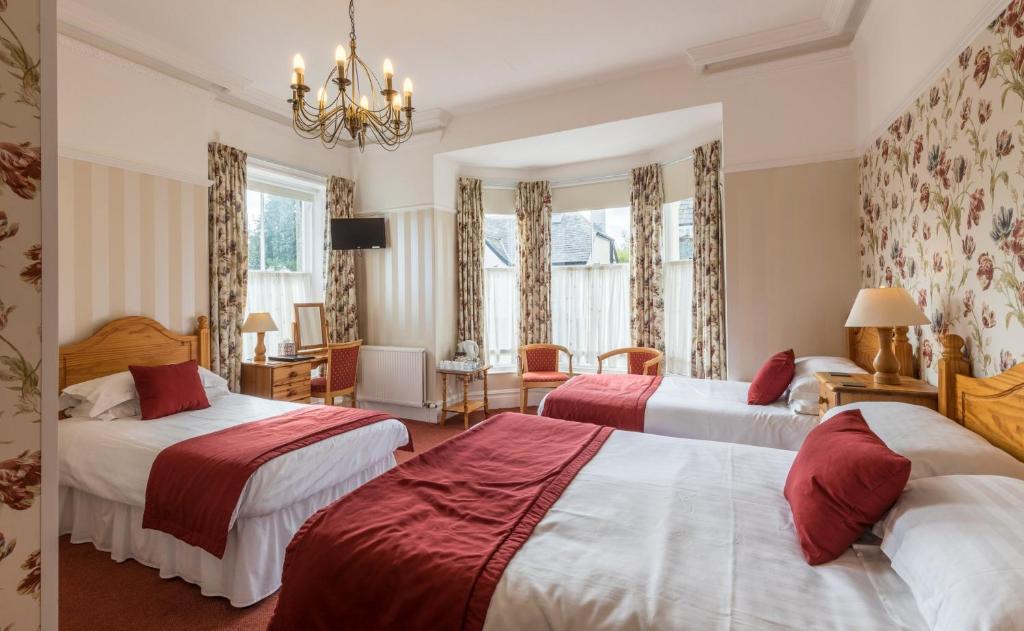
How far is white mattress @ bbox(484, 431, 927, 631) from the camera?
109 centimetres

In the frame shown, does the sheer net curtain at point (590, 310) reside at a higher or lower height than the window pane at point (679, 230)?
lower

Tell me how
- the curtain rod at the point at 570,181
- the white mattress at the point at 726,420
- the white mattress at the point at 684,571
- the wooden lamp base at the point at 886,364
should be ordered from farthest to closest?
the curtain rod at the point at 570,181 < the white mattress at the point at 726,420 < the wooden lamp base at the point at 886,364 < the white mattress at the point at 684,571

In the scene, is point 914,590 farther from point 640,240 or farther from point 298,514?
point 640,240

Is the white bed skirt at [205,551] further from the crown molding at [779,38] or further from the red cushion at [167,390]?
the crown molding at [779,38]

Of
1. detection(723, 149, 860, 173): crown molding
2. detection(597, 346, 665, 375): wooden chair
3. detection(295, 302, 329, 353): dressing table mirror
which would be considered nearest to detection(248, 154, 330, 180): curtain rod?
detection(295, 302, 329, 353): dressing table mirror

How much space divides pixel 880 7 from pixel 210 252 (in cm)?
528

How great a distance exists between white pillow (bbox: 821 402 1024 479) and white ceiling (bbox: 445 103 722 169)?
3.05 meters

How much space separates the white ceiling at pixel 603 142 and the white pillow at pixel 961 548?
11.6 ft

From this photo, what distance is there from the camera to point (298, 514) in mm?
2414

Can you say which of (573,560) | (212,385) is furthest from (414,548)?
(212,385)

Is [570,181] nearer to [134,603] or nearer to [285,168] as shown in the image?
[285,168]

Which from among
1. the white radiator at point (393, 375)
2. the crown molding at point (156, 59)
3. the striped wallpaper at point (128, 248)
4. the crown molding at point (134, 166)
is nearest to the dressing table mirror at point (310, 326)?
the white radiator at point (393, 375)

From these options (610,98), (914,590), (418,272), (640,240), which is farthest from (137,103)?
(914,590)

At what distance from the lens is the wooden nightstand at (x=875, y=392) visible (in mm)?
2332
